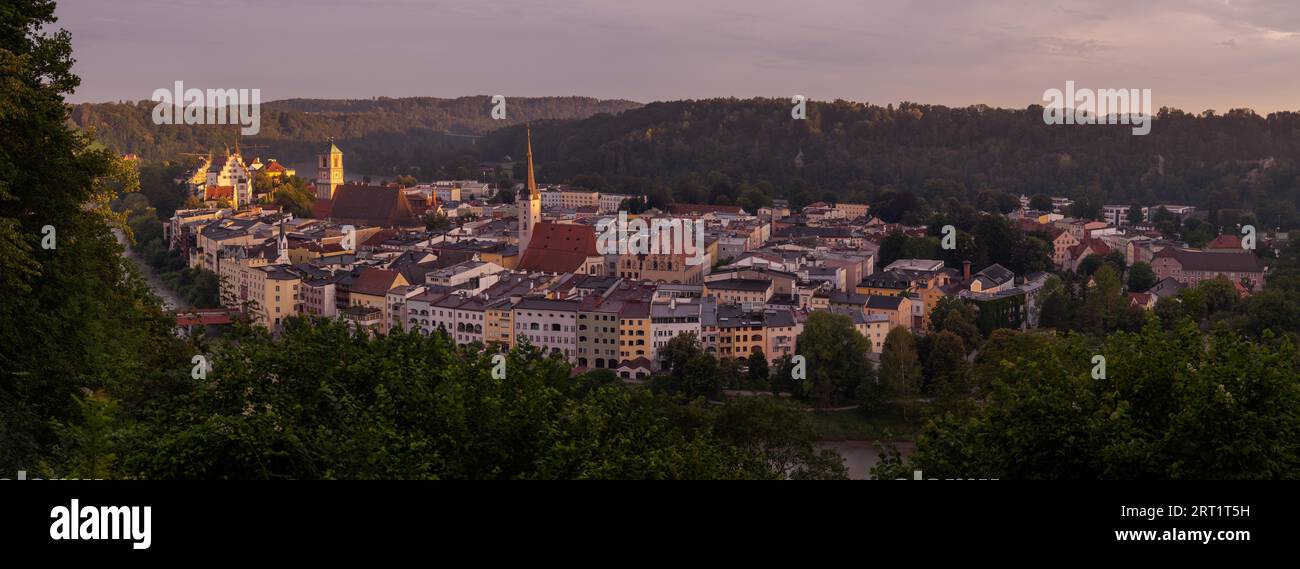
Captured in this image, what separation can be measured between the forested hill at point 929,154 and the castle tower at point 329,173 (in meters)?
9.71

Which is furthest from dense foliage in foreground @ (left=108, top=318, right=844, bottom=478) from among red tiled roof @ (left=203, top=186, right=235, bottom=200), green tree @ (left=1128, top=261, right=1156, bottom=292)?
red tiled roof @ (left=203, top=186, right=235, bottom=200)

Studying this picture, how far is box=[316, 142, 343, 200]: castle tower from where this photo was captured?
36219 mm

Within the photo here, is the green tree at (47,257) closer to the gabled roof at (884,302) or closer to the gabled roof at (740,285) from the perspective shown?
the gabled roof at (884,302)

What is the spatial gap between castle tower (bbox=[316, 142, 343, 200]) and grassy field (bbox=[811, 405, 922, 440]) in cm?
2369

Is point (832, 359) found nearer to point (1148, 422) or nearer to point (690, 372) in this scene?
point (690, 372)

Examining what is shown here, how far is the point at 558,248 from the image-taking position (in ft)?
79.7

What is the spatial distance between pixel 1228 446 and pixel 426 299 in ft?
52.3

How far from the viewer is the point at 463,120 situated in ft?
242

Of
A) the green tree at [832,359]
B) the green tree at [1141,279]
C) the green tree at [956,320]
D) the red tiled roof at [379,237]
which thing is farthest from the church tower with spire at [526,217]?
the green tree at [1141,279]

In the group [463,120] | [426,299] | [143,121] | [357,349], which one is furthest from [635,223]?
[463,120]

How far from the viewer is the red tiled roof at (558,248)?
77.7 feet

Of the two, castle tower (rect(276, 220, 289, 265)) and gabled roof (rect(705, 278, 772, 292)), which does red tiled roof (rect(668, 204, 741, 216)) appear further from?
gabled roof (rect(705, 278, 772, 292))

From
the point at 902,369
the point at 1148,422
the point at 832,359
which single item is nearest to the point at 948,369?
the point at 902,369
